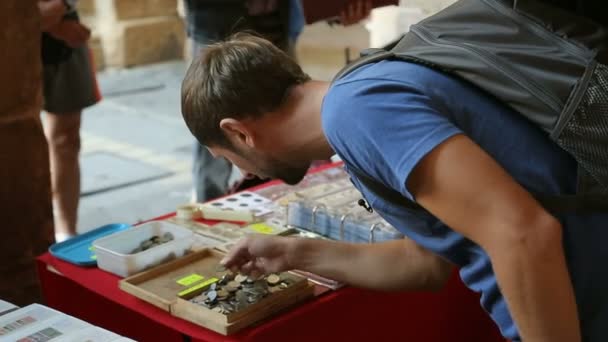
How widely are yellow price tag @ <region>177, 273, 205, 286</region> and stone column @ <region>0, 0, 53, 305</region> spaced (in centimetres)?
61

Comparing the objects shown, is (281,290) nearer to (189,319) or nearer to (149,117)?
(189,319)

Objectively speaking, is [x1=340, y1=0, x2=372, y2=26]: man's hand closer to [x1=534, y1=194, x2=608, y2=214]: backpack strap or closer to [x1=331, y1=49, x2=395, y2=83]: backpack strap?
[x1=331, y1=49, x2=395, y2=83]: backpack strap

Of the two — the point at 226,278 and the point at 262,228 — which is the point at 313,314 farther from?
the point at 262,228

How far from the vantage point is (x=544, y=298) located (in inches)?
45.4

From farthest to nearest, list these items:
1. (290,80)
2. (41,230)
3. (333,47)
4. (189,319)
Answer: (333,47)
(41,230)
(189,319)
(290,80)

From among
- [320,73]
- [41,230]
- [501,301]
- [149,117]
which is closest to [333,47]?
[320,73]

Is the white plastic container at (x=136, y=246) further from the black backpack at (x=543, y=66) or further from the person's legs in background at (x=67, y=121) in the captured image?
the person's legs in background at (x=67, y=121)

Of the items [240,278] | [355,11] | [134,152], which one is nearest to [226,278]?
[240,278]

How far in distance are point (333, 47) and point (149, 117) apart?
1.23 metres

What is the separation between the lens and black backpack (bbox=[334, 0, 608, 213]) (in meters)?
1.20

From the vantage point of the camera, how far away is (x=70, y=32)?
2955mm

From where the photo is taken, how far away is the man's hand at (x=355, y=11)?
2.83 metres

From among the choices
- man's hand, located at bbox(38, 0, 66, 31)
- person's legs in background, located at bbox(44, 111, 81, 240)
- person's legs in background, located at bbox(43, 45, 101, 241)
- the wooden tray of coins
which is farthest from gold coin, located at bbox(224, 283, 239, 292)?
person's legs in background, located at bbox(44, 111, 81, 240)

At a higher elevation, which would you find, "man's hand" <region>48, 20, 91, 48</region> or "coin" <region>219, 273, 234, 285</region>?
"man's hand" <region>48, 20, 91, 48</region>
